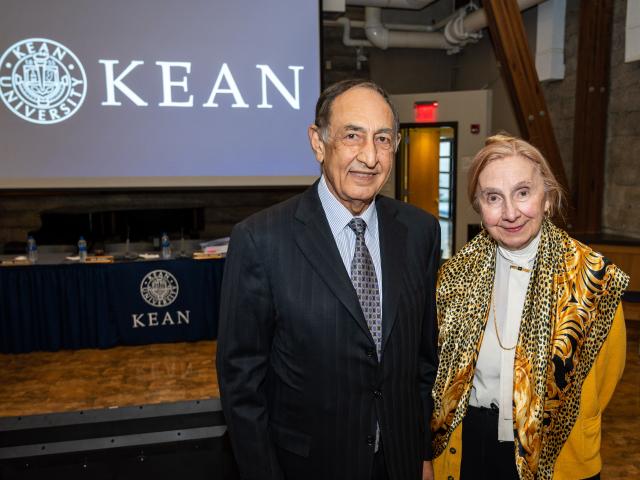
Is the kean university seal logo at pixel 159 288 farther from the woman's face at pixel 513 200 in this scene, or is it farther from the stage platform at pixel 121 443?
the woman's face at pixel 513 200

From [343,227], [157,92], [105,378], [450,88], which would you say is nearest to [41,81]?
[157,92]

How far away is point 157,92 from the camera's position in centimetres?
462

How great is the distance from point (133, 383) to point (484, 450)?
2.90 meters

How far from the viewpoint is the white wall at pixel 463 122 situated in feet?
24.5

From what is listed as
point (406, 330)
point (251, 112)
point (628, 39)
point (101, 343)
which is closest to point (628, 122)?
point (628, 39)

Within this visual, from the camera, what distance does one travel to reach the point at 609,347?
4.70ft

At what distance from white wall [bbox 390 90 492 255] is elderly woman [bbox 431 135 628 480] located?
242 inches

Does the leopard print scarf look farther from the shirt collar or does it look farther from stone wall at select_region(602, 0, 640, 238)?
stone wall at select_region(602, 0, 640, 238)

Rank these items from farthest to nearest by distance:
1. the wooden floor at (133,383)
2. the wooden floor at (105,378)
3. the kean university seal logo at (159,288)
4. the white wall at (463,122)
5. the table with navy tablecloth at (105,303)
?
the white wall at (463,122)
the kean university seal logo at (159,288)
the table with navy tablecloth at (105,303)
the wooden floor at (105,378)
the wooden floor at (133,383)

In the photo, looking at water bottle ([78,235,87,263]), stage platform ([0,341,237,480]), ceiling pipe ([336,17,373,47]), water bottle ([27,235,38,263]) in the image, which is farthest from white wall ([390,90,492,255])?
stage platform ([0,341,237,480])

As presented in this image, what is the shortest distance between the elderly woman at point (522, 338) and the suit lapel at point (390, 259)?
250 mm

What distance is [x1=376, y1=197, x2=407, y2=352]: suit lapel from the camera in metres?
1.26

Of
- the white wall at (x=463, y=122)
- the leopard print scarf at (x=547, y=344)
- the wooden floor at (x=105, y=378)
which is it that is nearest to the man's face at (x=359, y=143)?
the leopard print scarf at (x=547, y=344)

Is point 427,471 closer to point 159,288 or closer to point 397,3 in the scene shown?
point 159,288
